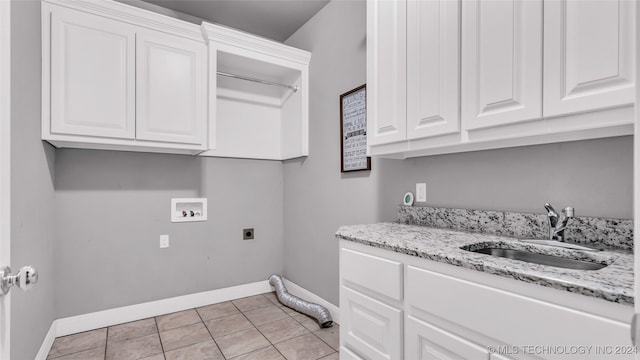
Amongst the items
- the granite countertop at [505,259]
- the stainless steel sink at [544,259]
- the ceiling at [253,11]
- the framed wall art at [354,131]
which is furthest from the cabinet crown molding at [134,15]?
the stainless steel sink at [544,259]

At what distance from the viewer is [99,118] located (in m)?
2.18

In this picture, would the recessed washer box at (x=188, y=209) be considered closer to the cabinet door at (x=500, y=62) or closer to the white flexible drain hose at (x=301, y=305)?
the white flexible drain hose at (x=301, y=305)

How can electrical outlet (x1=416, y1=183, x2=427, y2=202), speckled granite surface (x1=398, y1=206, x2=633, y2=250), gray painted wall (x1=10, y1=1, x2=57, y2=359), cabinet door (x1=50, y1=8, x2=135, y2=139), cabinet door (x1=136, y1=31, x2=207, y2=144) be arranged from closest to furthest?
speckled granite surface (x1=398, y1=206, x2=633, y2=250) → gray painted wall (x1=10, y1=1, x2=57, y2=359) → electrical outlet (x1=416, y1=183, x2=427, y2=202) → cabinet door (x1=50, y1=8, x2=135, y2=139) → cabinet door (x1=136, y1=31, x2=207, y2=144)

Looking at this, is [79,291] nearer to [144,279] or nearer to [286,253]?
[144,279]

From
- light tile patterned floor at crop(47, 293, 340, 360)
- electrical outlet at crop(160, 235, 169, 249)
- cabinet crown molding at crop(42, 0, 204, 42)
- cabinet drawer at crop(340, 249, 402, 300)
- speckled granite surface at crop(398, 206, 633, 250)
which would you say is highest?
cabinet crown molding at crop(42, 0, 204, 42)

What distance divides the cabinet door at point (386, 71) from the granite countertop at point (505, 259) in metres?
0.52

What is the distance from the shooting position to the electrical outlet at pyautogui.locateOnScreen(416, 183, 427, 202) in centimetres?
193

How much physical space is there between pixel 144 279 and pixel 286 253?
1.32m

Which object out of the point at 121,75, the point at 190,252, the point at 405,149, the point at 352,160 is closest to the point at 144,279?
the point at 190,252

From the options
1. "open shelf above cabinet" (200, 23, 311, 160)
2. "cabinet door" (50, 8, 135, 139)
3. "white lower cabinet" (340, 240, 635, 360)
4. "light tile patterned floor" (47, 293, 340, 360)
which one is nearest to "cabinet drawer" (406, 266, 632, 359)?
"white lower cabinet" (340, 240, 635, 360)

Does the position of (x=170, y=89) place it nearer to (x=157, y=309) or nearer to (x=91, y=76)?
(x=91, y=76)

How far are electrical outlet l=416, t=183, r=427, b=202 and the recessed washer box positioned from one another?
1.97m

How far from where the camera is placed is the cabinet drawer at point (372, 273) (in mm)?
1349

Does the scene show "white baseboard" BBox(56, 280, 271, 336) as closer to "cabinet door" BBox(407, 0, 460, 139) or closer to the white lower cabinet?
the white lower cabinet
